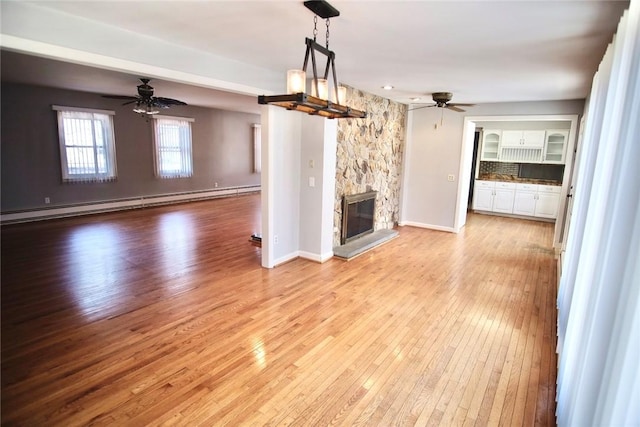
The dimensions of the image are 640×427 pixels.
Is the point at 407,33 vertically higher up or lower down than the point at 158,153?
higher up

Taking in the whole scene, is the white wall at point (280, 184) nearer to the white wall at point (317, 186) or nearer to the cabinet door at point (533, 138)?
the white wall at point (317, 186)

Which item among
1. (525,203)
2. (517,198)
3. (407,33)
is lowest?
(525,203)

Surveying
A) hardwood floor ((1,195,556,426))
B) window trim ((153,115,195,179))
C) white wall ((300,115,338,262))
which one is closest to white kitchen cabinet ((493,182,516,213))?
hardwood floor ((1,195,556,426))

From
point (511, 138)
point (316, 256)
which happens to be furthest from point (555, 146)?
point (316, 256)

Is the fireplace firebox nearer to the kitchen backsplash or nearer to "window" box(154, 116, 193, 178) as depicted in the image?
the kitchen backsplash

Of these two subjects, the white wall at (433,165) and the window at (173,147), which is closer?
the white wall at (433,165)

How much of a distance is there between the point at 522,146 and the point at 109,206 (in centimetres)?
997

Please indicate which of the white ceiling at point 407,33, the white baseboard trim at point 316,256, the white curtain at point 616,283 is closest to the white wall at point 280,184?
the white baseboard trim at point 316,256

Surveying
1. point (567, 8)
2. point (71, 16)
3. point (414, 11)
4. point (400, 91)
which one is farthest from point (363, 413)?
point (400, 91)

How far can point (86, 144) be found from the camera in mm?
7648

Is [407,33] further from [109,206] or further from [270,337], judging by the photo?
[109,206]

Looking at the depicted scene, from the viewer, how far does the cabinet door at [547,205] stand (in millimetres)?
8047

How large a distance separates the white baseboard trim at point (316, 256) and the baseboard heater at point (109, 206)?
5520 mm

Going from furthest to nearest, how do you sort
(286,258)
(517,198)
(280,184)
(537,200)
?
(517,198)
(537,200)
(286,258)
(280,184)
